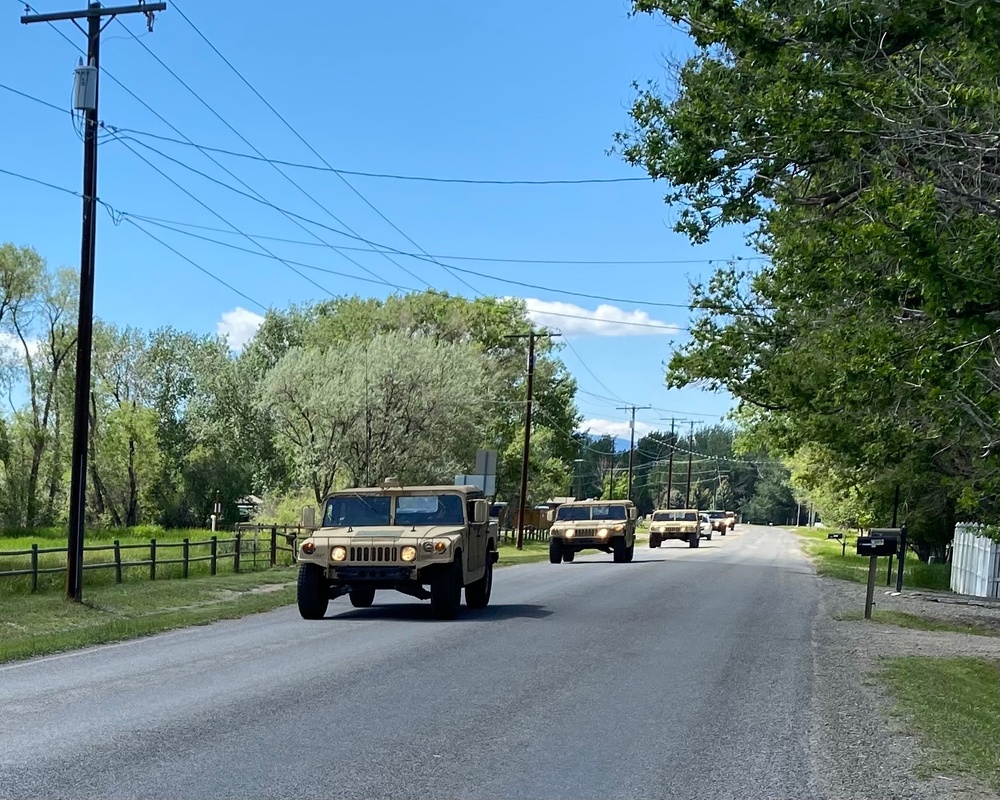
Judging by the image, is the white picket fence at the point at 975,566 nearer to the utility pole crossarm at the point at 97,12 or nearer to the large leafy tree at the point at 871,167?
the large leafy tree at the point at 871,167

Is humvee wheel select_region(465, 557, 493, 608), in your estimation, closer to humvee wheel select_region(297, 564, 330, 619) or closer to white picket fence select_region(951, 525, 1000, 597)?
humvee wheel select_region(297, 564, 330, 619)

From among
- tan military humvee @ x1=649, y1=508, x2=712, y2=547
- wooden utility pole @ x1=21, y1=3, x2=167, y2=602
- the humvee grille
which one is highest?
wooden utility pole @ x1=21, y1=3, x2=167, y2=602

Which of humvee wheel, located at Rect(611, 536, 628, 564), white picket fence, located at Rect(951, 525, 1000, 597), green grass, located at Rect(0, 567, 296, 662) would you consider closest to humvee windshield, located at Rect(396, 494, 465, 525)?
green grass, located at Rect(0, 567, 296, 662)

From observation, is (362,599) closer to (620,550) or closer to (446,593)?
(446,593)

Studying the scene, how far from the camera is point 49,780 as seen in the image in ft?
21.6

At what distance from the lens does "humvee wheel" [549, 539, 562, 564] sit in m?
35.6

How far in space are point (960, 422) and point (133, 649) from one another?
37.8 ft

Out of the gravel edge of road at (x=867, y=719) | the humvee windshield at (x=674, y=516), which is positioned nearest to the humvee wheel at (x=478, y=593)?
the gravel edge of road at (x=867, y=719)

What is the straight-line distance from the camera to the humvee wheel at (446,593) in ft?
53.0

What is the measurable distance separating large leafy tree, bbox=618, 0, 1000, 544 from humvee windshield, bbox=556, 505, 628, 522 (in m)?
17.4

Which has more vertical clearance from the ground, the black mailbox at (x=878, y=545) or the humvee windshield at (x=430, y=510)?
the humvee windshield at (x=430, y=510)

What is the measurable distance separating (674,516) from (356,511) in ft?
159

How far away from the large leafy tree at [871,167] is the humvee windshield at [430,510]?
18.8 ft

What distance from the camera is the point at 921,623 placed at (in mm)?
20062
